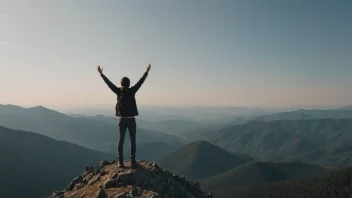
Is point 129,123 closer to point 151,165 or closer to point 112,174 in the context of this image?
point 112,174

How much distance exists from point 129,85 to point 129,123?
2775 millimetres

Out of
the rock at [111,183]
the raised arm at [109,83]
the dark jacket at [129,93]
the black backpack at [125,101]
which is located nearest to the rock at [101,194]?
the rock at [111,183]

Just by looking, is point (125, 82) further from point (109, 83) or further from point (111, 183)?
point (111, 183)

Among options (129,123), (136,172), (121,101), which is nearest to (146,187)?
(136,172)

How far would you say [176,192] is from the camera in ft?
82.0

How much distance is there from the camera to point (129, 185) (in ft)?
69.3

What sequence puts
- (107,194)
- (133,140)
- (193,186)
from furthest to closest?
1. (193,186)
2. (133,140)
3. (107,194)

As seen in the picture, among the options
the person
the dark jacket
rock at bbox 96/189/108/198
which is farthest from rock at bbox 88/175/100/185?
the dark jacket

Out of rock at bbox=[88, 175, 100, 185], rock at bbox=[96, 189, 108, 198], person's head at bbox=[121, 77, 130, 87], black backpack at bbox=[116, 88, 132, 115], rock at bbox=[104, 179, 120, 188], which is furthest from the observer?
rock at bbox=[88, 175, 100, 185]

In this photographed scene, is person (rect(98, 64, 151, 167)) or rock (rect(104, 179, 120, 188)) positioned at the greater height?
person (rect(98, 64, 151, 167))

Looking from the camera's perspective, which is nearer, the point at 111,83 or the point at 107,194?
the point at 107,194

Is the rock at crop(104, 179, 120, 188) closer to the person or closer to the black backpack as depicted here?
the person

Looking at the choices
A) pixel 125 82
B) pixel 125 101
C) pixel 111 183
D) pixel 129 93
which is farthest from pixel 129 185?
pixel 125 82

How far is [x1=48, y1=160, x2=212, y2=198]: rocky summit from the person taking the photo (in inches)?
786
